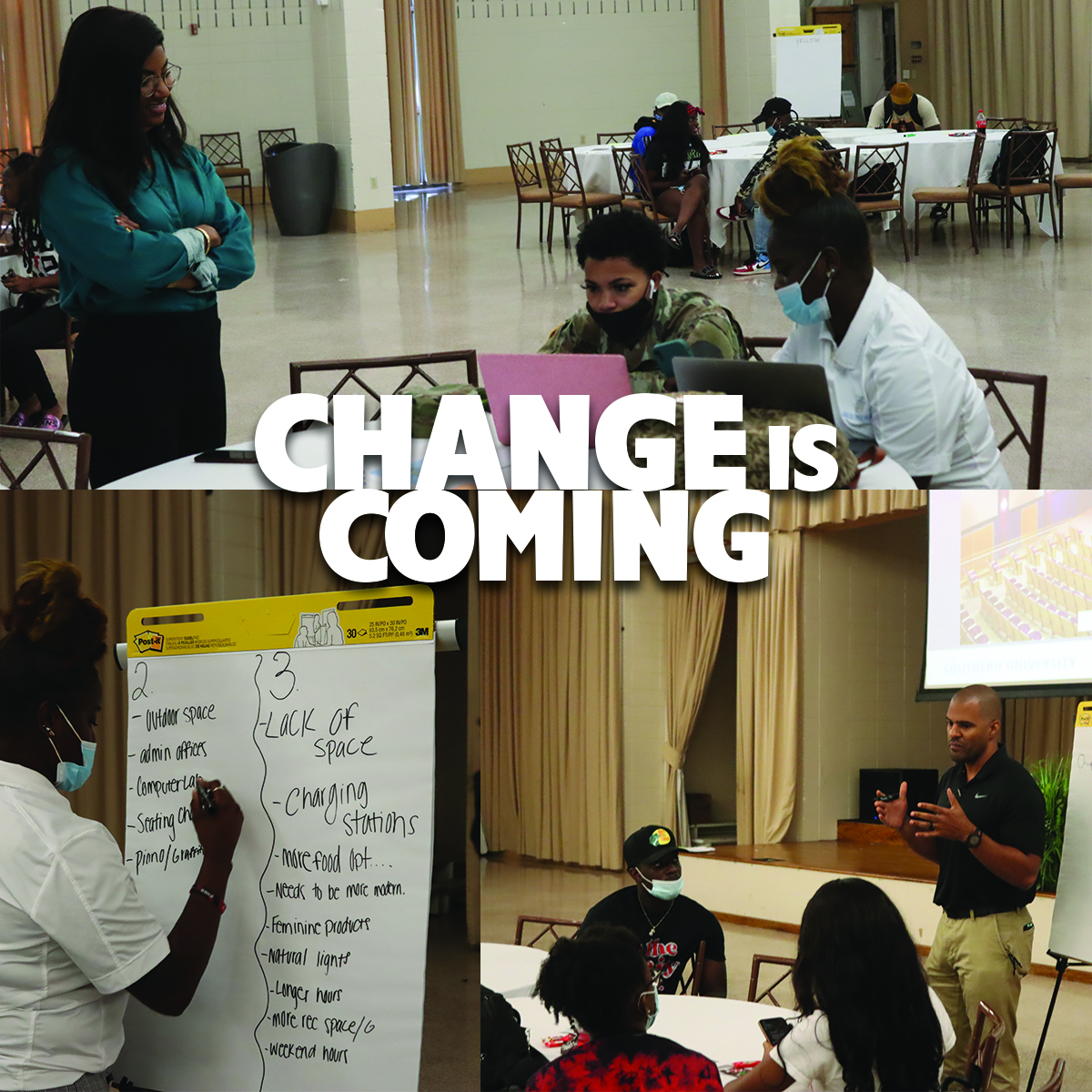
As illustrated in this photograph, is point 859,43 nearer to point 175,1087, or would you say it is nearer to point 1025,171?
point 1025,171

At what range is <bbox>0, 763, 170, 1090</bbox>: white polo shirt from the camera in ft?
5.37

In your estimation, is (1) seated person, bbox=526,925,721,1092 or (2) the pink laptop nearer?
(1) seated person, bbox=526,925,721,1092

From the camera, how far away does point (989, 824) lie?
1725 mm

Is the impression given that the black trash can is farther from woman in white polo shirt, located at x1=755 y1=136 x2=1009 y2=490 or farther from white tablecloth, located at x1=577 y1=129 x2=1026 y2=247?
woman in white polo shirt, located at x1=755 y1=136 x2=1009 y2=490

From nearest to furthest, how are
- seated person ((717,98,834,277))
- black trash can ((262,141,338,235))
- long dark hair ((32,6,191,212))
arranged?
long dark hair ((32,6,191,212)) < seated person ((717,98,834,277)) < black trash can ((262,141,338,235))

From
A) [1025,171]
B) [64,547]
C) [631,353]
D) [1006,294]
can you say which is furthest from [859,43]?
[64,547]

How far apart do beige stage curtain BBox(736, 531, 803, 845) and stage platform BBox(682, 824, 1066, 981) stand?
0.03 meters

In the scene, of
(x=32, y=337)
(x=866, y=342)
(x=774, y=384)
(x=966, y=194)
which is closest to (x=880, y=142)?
(x=966, y=194)

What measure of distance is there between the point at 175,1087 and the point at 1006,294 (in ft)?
20.3

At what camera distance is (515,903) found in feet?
5.93

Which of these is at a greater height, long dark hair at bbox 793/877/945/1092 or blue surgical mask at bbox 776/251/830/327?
blue surgical mask at bbox 776/251/830/327

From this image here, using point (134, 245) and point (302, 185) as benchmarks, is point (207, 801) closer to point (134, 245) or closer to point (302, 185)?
point (134, 245)

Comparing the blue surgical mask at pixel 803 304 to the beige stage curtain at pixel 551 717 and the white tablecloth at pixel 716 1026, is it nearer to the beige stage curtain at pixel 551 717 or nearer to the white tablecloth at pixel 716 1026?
the beige stage curtain at pixel 551 717

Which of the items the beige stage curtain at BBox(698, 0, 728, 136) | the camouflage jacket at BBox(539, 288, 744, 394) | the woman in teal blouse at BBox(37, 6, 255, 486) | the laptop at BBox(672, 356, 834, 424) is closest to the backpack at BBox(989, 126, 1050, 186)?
the beige stage curtain at BBox(698, 0, 728, 136)
